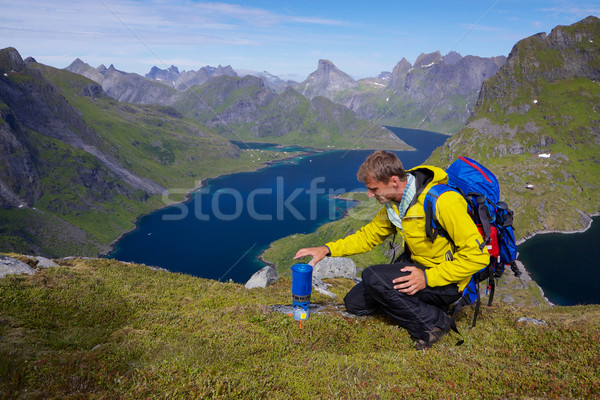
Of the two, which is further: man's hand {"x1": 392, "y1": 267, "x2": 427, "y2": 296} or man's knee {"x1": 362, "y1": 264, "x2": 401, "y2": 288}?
man's knee {"x1": 362, "y1": 264, "x2": 401, "y2": 288}

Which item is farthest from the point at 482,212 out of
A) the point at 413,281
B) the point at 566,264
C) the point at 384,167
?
the point at 566,264

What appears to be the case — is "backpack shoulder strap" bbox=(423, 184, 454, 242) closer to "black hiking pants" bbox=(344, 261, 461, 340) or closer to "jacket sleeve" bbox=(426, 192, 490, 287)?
"jacket sleeve" bbox=(426, 192, 490, 287)

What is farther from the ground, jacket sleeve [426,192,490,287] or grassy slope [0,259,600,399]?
jacket sleeve [426,192,490,287]

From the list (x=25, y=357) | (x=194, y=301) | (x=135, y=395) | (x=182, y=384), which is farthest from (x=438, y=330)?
(x=25, y=357)

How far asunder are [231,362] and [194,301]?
6.33 meters

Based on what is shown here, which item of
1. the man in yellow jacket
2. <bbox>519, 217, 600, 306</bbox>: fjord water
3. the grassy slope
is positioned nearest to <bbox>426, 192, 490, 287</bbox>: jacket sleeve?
the man in yellow jacket

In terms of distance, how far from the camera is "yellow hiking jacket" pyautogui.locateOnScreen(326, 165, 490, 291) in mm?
7578

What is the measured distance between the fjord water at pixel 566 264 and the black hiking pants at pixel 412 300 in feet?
466

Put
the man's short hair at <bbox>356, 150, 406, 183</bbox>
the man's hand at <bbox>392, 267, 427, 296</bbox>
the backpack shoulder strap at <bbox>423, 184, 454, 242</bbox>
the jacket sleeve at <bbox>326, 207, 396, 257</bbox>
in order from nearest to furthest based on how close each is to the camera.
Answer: the backpack shoulder strap at <bbox>423, 184, 454, 242</bbox> → the man's short hair at <bbox>356, 150, 406, 183</bbox> → the man's hand at <bbox>392, 267, 427, 296</bbox> → the jacket sleeve at <bbox>326, 207, 396, 257</bbox>

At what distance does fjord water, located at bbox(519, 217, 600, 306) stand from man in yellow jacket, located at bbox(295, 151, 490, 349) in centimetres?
14229

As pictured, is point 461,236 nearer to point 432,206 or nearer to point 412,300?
point 432,206

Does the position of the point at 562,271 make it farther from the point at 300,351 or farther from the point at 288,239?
the point at 300,351

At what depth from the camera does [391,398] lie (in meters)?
6.50

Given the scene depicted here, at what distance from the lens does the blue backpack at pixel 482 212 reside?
25.7 ft
